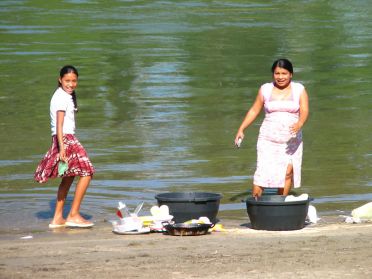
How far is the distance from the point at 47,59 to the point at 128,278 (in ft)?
58.1

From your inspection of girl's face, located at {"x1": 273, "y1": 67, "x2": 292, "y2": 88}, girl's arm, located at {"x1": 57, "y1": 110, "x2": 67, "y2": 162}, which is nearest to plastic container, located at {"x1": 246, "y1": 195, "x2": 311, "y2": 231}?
girl's face, located at {"x1": 273, "y1": 67, "x2": 292, "y2": 88}

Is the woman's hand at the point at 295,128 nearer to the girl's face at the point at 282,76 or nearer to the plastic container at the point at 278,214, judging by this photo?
the girl's face at the point at 282,76

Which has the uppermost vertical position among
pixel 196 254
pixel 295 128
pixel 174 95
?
pixel 174 95

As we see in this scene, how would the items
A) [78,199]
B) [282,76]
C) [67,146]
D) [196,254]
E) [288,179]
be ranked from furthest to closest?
[288,179] → [282,76] → [78,199] → [67,146] → [196,254]

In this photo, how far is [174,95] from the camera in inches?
797

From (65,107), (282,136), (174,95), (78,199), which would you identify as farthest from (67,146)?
(174,95)

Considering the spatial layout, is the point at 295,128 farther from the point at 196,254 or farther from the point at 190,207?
the point at 196,254

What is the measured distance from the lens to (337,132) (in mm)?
16484

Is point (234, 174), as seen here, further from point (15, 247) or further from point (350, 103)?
point (350, 103)

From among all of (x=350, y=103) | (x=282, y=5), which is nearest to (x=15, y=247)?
(x=350, y=103)

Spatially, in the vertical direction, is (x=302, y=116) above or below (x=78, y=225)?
above

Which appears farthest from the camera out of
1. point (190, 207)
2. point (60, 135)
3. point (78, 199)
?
point (78, 199)

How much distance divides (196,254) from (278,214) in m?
1.36

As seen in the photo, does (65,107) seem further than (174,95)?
No
